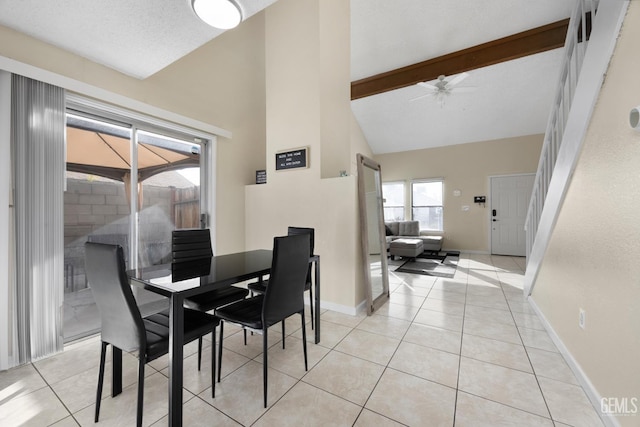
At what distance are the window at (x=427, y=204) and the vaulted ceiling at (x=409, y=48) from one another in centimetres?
123

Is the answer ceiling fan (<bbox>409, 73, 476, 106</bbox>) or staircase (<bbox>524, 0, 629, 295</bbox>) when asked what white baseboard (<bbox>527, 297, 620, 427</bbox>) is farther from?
ceiling fan (<bbox>409, 73, 476, 106</bbox>)

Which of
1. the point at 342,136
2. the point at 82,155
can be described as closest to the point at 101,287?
the point at 82,155

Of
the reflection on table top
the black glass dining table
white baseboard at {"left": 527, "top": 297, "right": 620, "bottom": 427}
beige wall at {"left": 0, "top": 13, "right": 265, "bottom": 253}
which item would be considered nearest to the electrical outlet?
white baseboard at {"left": 527, "top": 297, "right": 620, "bottom": 427}

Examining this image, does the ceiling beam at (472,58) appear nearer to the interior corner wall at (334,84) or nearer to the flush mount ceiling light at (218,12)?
the interior corner wall at (334,84)

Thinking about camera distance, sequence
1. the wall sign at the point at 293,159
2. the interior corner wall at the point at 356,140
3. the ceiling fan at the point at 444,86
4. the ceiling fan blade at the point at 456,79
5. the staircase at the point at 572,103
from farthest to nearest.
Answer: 1. the interior corner wall at the point at 356,140
2. the ceiling fan at the point at 444,86
3. the ceiling fan blade at the point at 456,79
4. the wall sign at the point at 293,159
5. the staircase at the point at 572,103

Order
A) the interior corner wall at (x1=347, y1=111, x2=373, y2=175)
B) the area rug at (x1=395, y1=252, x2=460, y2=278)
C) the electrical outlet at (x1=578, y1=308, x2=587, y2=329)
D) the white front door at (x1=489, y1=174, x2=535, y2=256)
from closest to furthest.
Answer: the electrical outlet at (x1=578, y1=308, x2=587, y2=329), the area rug at (x1=395, y1=252, x2=460, y2=278), the white front door at (x1=489, y1=174, x2=535, y2=256), the interior corner wall at (x1=347, y1=111, x2=373, y2=175)

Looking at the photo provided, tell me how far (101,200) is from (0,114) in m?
0.91

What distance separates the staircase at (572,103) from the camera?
163 centimetres

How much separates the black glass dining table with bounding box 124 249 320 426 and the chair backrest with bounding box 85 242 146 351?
0.51 feet

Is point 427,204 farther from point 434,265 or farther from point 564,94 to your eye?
point 564,94

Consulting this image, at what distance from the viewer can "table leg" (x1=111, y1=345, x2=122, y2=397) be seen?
165 cm

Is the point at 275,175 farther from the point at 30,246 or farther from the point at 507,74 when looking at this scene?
the point at 507,74

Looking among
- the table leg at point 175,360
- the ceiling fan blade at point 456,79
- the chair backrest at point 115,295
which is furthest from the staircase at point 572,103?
the chair backrest at point 115,295

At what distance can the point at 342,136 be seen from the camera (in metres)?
3.73
